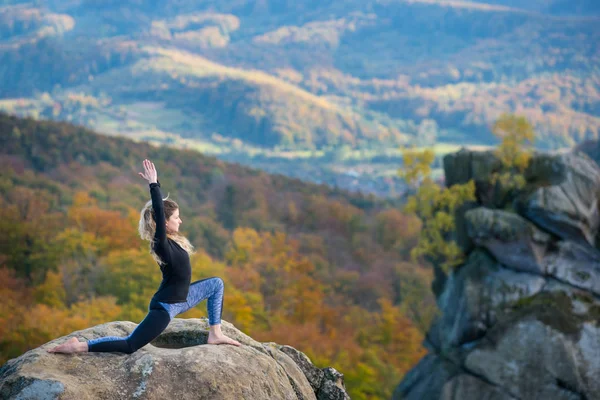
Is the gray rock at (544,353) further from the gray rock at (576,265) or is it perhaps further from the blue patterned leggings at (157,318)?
the blue patterned leggings at (157,318)

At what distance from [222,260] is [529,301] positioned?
36.8 m

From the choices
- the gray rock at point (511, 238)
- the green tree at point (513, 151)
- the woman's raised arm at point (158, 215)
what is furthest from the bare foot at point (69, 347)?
the green tree at point (513, 151)

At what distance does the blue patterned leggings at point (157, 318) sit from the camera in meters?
7.61

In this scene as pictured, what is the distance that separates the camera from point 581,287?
23.8 m

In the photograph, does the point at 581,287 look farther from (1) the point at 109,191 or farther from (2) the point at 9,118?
(2) the point at 9,118

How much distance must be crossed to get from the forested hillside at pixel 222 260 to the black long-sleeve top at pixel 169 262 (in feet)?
71.8

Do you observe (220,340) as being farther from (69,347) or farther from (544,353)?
(544,353)

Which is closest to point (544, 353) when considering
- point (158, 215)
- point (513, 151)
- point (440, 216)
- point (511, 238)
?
point (511, 238)

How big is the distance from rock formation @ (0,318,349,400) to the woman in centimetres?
18

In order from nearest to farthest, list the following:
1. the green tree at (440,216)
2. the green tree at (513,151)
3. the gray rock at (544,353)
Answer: the gray rock at (544,353) → the green tree at (513,151) → the green tree at (440,216)

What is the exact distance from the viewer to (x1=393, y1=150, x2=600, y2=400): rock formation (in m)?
22.4

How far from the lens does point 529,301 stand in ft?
78.6

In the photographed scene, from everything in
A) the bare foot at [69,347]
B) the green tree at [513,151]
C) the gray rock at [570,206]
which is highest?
the bare foot at [69,347]

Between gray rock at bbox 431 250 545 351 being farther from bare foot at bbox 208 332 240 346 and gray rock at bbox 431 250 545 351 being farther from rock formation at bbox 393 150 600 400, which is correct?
bare foot at bbox 208 332 240 346
